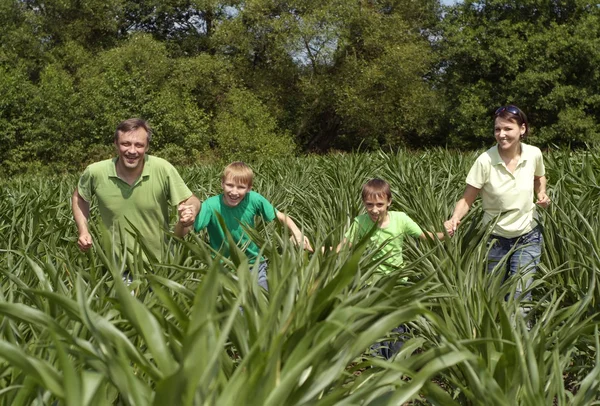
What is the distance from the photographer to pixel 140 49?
28844 millimetres

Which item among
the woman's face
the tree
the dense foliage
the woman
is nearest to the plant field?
the woman

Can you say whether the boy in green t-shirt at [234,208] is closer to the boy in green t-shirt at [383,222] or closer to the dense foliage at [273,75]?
the boy in green t-shirt at [383,222]

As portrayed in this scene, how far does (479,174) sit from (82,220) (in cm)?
194

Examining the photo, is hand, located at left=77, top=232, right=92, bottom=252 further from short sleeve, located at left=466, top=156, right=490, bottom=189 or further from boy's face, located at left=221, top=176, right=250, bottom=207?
short sleeve, located at left=466, top=156, right=490, bottom=189

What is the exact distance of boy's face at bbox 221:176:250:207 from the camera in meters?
3.63

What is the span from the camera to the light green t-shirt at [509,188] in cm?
391

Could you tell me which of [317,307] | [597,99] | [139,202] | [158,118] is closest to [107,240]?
[317,307]

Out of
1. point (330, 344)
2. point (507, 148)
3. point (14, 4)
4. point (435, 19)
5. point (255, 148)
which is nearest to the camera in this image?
point (330, 344)

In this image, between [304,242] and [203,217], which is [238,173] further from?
[304,242]

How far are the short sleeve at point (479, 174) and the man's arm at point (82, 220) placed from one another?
1879mm

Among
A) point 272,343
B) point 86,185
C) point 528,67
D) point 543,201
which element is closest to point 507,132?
point 543,201

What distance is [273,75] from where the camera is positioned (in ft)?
107

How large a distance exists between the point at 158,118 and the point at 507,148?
79.9 feet

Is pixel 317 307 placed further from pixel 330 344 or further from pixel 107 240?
pixel 107 240
